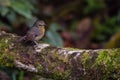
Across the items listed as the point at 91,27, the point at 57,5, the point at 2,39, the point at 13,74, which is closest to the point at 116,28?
the point at 91,27

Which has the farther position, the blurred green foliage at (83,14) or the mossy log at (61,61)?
the blurred green foliage at (83,14)

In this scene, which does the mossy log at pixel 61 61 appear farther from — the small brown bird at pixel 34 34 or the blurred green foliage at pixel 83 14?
the blurred green foliage at pixel 83 14

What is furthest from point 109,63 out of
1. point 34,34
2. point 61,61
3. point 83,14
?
point 83,14

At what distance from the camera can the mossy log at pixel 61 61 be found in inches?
134

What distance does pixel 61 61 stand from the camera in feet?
11.7

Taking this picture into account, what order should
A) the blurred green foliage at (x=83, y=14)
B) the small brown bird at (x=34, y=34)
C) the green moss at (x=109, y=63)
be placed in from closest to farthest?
the green moss at (x=109, y=63) → the small brown bird at (x=34, y=34) → the blurred green foliage at (x=83, y=14)

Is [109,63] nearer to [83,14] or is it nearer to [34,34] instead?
[34,34]

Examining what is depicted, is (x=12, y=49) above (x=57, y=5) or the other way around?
the other way around

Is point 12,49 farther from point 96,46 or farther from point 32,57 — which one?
point 96,46

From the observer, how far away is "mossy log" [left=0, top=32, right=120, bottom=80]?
11.1 feet

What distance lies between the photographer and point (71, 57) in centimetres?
354

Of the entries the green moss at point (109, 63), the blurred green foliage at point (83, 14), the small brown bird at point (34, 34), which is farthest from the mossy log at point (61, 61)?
the blurred green foliage at point (83, 14)

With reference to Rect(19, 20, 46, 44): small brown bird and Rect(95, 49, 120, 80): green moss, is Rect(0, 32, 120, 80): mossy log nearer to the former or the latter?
Rect(95, 49, 120, 80): green moss

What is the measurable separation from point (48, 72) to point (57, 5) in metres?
5.52
